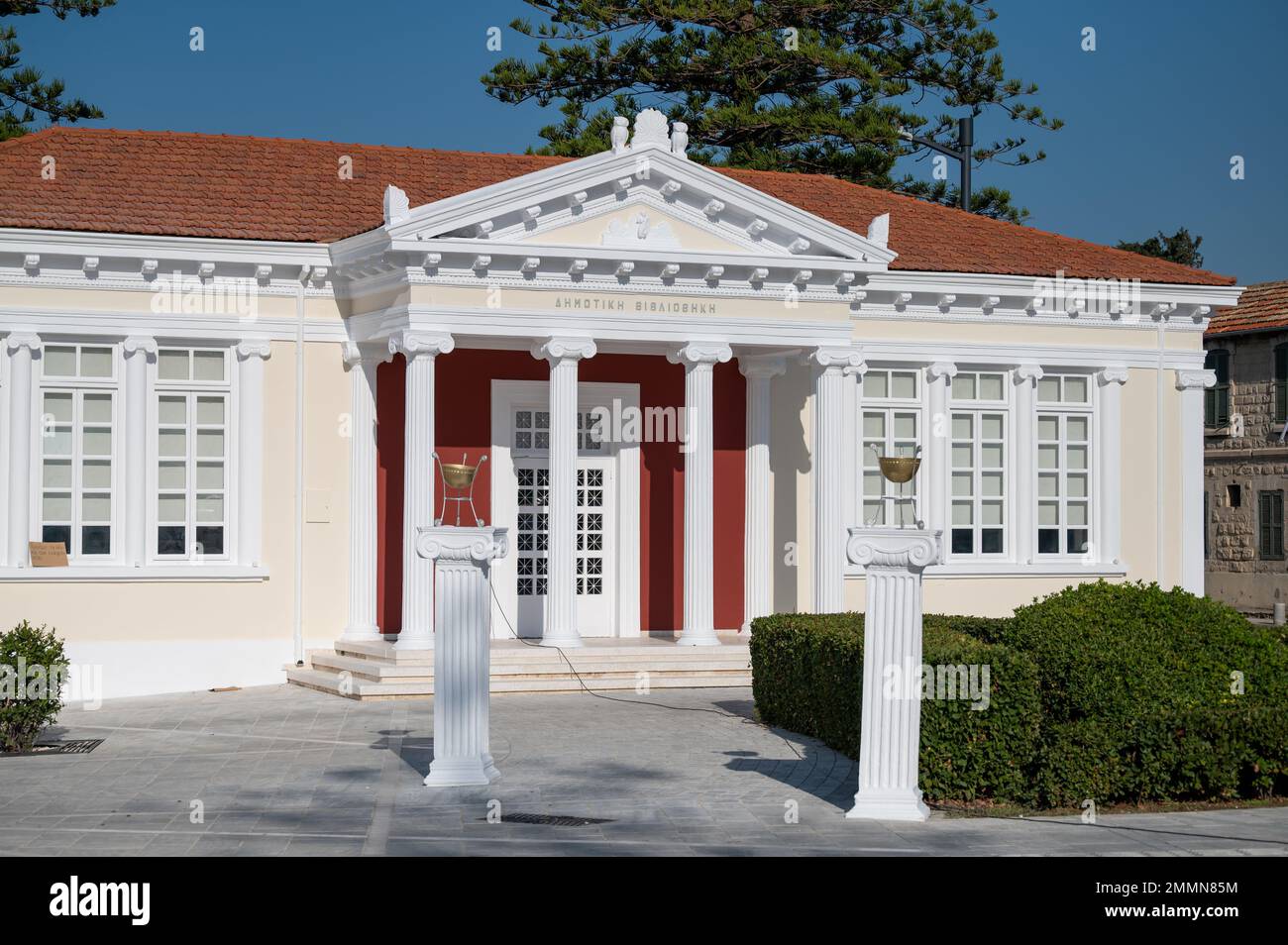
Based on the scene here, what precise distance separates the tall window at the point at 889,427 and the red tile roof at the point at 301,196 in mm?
1484

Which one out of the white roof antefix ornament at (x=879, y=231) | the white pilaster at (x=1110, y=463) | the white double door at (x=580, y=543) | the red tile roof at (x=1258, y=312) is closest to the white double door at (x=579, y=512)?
the white double door at (x=580, y=543)

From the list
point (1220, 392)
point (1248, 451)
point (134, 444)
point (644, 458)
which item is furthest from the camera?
point (1220, 392)

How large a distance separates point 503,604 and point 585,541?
51.4 inches

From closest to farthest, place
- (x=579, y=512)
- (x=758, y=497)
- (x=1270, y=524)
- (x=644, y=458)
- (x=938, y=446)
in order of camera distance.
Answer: (x=758, y=497) < (x=579, y=512) < (x=644, y=458) < (x=938, y=446) < (x=1270, y=524)

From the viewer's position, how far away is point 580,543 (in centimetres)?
1914

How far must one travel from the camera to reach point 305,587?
1772 centimetres

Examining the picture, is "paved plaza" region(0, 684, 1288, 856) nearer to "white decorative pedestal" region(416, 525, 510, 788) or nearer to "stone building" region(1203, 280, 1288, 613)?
"white decorative pedestal" region(416, 525, 510, 788)

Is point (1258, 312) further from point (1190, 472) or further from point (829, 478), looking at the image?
point (829, 478)

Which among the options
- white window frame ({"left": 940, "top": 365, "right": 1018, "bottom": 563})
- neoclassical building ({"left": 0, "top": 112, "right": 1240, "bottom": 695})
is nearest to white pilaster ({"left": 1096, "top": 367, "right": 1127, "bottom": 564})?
neoclassical building ({"left": 0, "top": 112, "right": 1240, "bottom": 695})

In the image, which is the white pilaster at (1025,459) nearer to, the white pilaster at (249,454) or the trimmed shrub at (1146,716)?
the trimmed shrub at (1146,716)

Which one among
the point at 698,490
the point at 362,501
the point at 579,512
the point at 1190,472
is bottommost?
the point at 579,512

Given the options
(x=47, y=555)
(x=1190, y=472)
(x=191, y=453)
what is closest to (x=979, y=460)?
(x=1190, y=472)

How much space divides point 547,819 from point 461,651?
1.74m

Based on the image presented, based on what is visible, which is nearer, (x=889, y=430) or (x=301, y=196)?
(x=301, y=196)
